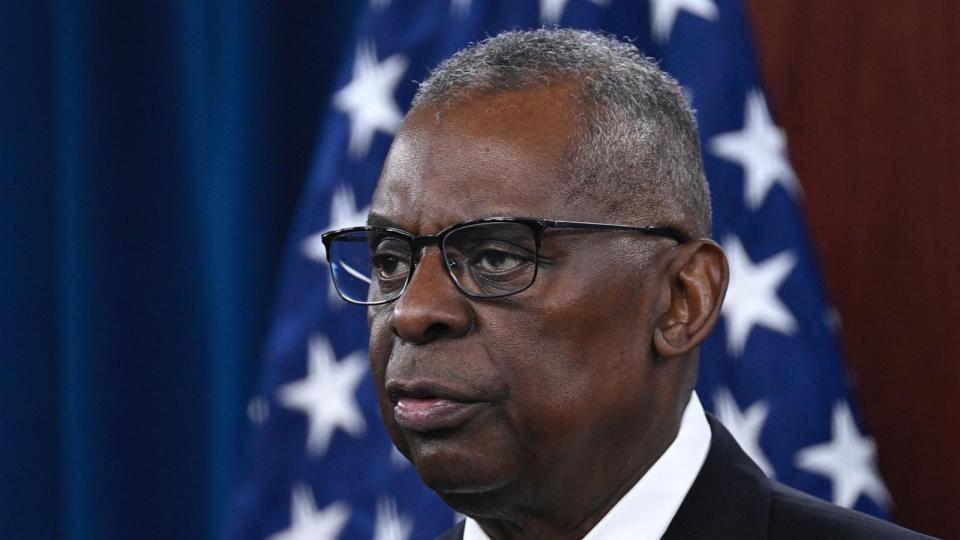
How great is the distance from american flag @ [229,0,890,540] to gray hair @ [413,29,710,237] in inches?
26.7

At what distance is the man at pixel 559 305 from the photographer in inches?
50.9

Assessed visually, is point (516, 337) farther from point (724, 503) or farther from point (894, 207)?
point (894, 207)

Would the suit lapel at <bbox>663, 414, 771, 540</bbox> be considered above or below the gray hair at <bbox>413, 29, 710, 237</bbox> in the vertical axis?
below

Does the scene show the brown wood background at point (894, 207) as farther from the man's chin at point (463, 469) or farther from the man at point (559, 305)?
the man's chin at point (463, 469)

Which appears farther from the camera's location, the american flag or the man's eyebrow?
the american flag

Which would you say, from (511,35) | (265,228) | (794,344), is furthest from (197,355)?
(511,35)

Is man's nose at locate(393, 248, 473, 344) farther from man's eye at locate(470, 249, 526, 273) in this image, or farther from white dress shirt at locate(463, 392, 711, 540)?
white dress shirt at locate(463, 392, 711, 540)

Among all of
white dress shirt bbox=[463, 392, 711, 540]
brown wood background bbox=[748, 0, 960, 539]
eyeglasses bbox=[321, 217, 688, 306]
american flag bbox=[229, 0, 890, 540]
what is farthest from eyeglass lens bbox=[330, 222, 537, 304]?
brown wood background bbox=[748, 0, 960, 539]

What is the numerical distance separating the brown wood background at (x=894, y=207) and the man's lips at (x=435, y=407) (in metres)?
1.13

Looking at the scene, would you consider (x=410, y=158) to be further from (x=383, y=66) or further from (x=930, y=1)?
(x=930, y=1)

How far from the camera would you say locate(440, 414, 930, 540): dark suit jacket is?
136 centimetres

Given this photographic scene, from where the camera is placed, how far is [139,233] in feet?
9.76

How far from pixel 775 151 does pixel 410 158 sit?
0.94 meters

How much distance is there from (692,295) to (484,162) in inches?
11.2
